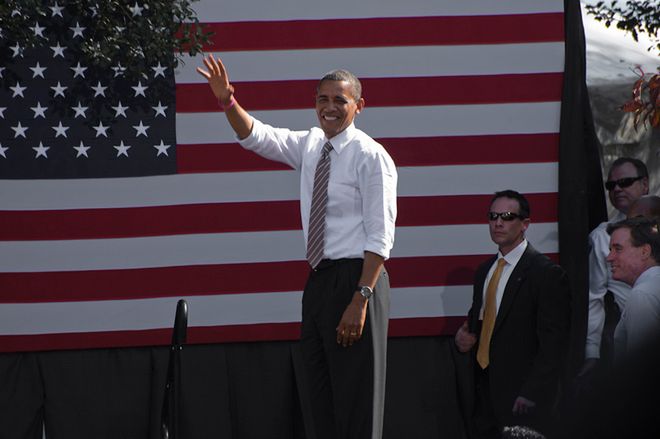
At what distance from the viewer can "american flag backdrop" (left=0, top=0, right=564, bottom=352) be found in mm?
5020

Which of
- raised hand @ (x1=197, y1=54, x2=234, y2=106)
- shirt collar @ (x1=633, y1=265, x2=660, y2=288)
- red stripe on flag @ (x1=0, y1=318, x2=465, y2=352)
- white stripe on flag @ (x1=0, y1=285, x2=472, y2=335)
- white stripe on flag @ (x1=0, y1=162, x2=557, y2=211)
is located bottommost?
red stripe on flag @ (x1=0, y1=318, x2=465, y2=352)

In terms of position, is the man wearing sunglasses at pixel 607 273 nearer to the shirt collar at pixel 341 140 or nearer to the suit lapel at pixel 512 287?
the suit lapel at pixel 512 287

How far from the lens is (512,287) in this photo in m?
4.39

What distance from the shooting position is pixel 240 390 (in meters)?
5.10

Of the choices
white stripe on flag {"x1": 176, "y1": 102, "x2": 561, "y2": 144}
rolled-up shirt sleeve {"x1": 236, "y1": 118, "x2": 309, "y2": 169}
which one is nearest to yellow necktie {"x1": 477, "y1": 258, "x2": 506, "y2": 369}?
white stripe on flag {"x1": 176, "y1": 102, "x2": 561, "y2": 144}

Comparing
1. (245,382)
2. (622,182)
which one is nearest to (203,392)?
(245,382)

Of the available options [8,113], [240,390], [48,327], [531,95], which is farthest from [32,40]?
[531,95]

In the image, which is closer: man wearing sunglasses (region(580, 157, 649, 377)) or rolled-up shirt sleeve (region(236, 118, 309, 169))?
rolled-up shirt sleeve (region(236, 118, 309, 169))

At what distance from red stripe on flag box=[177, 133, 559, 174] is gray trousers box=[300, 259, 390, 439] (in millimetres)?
1752

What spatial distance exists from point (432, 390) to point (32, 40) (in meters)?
2.69

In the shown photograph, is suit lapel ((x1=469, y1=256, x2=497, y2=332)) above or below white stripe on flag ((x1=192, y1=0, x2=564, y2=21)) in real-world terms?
below

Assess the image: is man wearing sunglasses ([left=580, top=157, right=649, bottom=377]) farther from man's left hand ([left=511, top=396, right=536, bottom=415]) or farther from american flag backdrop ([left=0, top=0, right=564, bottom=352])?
man's left hand ([left=511, top=396, right=536, bottom=415])

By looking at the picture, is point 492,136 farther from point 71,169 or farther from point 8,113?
point 8,113

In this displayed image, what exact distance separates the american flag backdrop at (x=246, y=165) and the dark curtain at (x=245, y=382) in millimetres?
85
